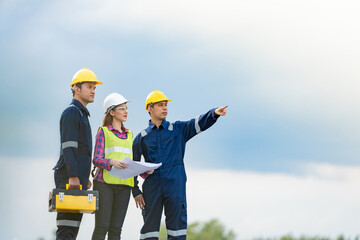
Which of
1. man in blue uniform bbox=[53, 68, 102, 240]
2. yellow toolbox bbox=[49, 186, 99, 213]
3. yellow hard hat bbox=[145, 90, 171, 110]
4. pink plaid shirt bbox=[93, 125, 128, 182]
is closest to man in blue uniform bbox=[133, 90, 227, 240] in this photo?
yellow hard hat bbox=[145, 90, 171, 110]

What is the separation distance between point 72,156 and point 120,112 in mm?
1035

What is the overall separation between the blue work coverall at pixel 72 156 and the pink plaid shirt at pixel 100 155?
0.58ft

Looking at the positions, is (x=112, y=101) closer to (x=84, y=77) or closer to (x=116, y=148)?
(x=84, y=77)

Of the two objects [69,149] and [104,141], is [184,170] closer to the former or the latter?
[104,141]

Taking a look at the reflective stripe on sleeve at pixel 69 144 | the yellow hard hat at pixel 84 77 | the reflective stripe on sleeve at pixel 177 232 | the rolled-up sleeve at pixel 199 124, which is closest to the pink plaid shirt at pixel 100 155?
the reflective stripe on sleeve at pixel 69 144

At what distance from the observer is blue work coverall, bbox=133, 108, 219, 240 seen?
6762mm

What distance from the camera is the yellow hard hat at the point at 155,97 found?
7.05 meters

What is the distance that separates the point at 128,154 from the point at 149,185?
599 mm

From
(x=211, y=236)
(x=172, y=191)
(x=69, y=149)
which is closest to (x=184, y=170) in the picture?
(x=172, y=191)

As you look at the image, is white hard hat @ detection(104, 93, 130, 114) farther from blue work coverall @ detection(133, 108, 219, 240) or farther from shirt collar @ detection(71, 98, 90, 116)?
blue work coverall @ detection(133, 108, 219, 240)

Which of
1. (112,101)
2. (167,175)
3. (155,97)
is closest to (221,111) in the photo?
(155,97)

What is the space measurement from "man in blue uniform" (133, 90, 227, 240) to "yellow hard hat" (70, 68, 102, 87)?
974 millimetres

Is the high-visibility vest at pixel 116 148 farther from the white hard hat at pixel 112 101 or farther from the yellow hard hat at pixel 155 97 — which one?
the yellow hard hat at pixel 155 97

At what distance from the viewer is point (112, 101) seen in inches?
265
